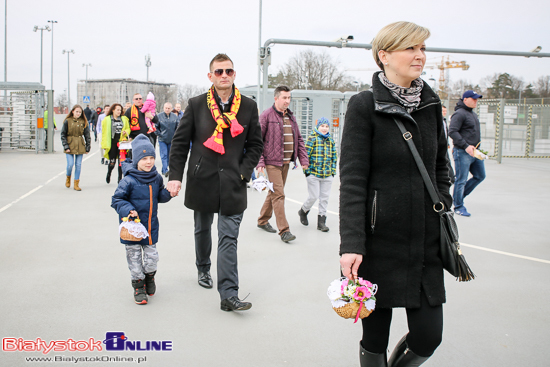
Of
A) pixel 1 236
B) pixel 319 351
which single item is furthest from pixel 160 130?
pixel 319 351

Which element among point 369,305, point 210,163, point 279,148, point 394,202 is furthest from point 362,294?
point 279,148

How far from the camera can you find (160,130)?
14125 millimetres

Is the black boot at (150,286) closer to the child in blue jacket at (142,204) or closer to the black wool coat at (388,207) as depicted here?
the child in blue jacket at (142,204)

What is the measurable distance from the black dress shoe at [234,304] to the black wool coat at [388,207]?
2.06 meters

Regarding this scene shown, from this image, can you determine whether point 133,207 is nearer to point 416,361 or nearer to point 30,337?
point 30,337

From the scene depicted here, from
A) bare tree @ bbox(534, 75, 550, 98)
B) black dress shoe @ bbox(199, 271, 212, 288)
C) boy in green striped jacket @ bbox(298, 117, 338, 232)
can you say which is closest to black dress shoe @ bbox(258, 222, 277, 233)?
boy in green striped jacket @ bbox(298, 117, 338, 232)

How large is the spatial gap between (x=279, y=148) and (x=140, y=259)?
3119 millimetres

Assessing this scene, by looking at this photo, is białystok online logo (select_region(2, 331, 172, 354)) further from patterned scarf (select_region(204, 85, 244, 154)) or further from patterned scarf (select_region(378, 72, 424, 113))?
patterned scarf (select_region(378, 72, 424, 113))

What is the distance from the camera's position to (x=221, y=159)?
4527 millimetres

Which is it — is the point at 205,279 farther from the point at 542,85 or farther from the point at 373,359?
the point at 542,85

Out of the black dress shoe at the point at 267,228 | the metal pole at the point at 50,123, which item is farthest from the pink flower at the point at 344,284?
the metal pole at the point at 50,123

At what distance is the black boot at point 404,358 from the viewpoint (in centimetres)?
249

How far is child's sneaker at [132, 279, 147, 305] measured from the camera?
4.50 meters

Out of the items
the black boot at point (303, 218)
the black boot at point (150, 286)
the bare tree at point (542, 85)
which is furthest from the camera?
the bare tree at point (542, 85)
